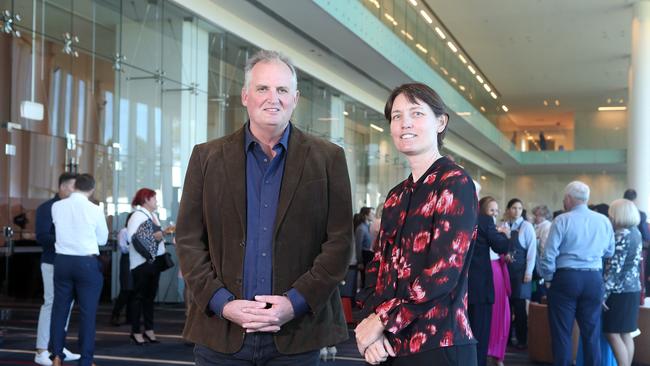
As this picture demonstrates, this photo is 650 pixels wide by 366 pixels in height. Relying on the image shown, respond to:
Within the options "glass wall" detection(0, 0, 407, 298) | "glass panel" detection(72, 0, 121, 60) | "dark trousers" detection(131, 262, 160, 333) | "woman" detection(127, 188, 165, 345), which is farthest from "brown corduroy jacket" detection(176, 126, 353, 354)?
"glass panel" detection(72, 0, 121, 60)

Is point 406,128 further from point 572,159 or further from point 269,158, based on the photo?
point 572,159

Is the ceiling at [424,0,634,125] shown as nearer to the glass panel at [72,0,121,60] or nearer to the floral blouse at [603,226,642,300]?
the glass panel at [72,0,121,60]

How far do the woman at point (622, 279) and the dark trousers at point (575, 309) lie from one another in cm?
39

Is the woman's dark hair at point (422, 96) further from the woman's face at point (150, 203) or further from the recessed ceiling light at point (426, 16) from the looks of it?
the recessed ceiling light at point (426, 16)

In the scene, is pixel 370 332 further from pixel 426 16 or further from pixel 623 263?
pixel 426 16

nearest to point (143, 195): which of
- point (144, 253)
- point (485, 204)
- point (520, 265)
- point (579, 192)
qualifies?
point (144, 253)

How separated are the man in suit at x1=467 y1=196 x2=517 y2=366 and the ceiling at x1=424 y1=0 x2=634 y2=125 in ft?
44.8

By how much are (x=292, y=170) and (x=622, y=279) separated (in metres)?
4.58

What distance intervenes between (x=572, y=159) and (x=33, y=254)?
3251 cm

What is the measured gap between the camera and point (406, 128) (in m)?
2.38

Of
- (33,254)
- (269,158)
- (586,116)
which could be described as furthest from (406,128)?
(586,116)

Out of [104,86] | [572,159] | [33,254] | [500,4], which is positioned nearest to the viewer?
[104,86]

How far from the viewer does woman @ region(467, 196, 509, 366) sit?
566 cm

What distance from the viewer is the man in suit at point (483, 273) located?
5.66 metres
